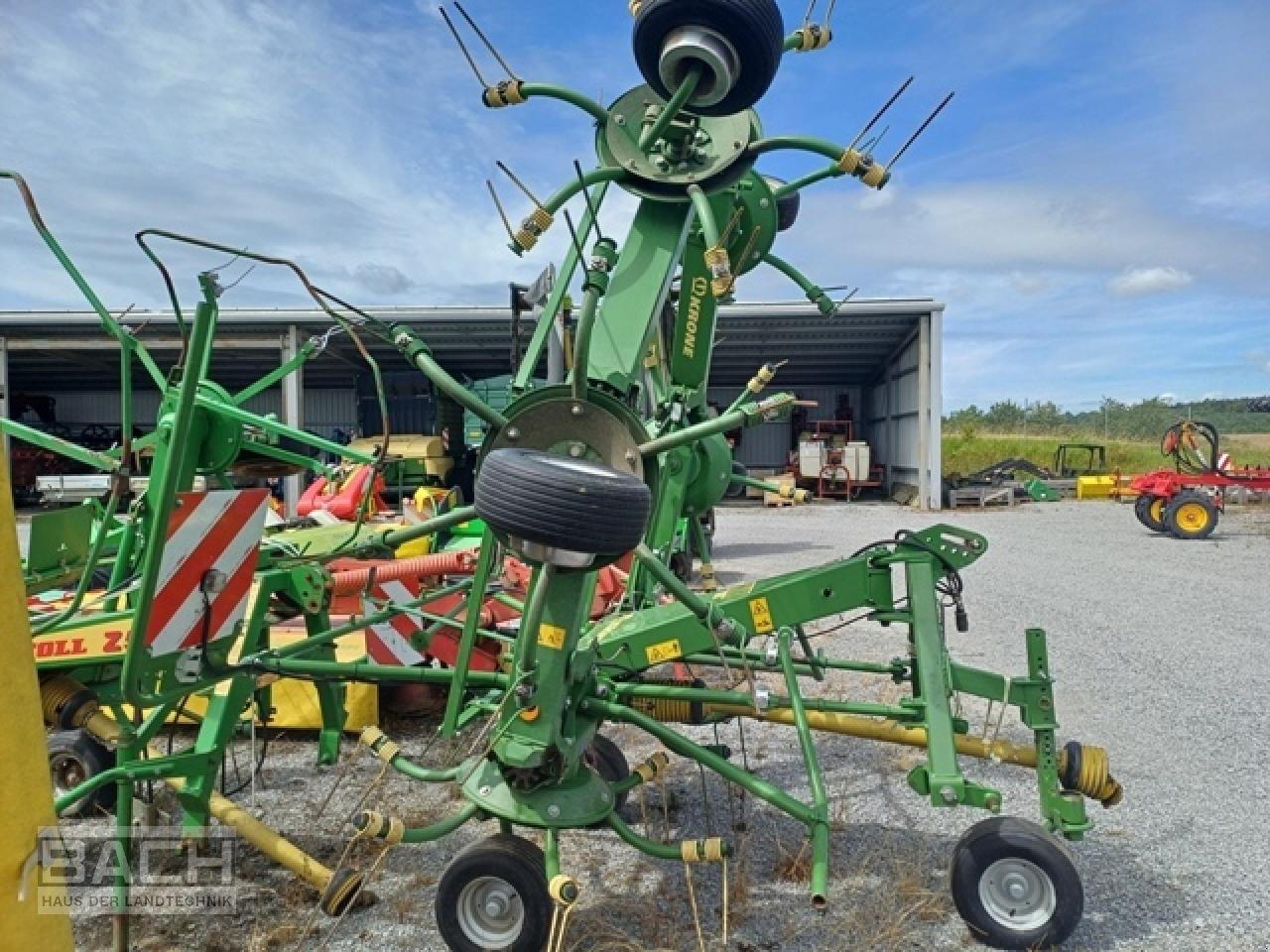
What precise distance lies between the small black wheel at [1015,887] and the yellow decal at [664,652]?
120 cm

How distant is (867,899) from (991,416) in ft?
154

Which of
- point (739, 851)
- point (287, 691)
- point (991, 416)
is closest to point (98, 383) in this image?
point (287, 691)

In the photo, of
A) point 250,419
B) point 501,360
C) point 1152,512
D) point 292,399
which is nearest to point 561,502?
point 250,419

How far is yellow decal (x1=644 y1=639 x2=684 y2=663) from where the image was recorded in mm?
3479

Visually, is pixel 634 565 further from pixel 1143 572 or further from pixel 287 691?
pixel 1143 572

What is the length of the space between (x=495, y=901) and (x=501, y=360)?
22.6m

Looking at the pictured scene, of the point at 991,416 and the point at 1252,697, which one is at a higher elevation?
the point at 991,416

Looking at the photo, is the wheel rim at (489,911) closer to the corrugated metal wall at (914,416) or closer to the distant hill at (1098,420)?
the corrugated metal wall at (914,416)

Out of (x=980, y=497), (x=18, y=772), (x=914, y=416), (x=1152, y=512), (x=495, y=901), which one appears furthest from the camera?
(x=914, y=416)

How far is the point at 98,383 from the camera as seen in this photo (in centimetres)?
2875

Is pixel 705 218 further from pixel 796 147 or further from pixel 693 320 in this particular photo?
pixel 693 320

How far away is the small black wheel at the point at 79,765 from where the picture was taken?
13.4 ft

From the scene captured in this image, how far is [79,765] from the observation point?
410 cm

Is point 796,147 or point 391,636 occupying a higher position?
point 796,147
